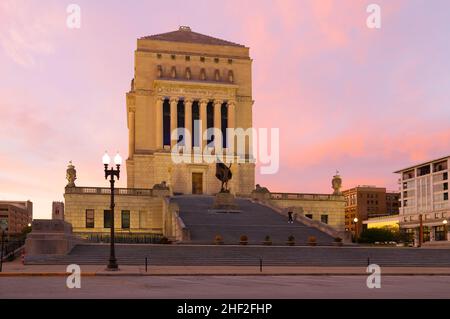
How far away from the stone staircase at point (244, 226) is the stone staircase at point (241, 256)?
825cm

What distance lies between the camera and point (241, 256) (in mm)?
40938

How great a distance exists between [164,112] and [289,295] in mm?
78953

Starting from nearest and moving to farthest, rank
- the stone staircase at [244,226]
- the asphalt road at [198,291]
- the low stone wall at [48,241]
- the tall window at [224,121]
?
the asphalt road at [198,291] < the low stone wall at [48,241] < the stone staircase at [244,226] < the tall window at [224,121]

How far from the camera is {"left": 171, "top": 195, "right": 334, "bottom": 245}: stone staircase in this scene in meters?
54.3

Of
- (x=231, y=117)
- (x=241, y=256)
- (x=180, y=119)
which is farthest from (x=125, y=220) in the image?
(x=241, y=256)

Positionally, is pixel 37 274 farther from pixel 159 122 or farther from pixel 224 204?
pixel 159 122

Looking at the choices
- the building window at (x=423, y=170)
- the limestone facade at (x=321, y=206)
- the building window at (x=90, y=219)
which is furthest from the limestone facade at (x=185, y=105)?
the building window at (x=423, y=170)

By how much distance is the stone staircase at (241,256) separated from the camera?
39.1 m

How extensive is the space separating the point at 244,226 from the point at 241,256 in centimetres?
1827

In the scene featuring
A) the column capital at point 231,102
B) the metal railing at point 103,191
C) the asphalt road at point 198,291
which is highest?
the column capital at point 231,102

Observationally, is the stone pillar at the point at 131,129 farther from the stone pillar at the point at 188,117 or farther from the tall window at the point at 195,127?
the tall window at the point at 195,127

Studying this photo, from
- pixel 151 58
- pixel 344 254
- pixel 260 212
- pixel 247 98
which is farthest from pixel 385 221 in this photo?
pixel 344 254
